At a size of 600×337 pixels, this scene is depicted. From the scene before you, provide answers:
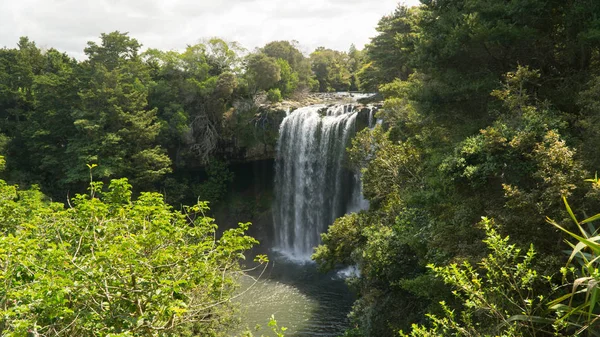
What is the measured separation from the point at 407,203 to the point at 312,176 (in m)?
13.3

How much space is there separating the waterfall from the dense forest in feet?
7.41

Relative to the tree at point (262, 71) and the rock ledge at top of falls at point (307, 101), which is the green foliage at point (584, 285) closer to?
the rock ledge at top of falls at point (307, 101)

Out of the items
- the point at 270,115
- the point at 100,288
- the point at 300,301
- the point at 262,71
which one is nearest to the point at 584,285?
the point at 100,288

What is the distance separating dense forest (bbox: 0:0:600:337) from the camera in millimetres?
5395

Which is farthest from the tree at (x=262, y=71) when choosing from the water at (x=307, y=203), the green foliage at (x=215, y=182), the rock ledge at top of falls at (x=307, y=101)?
the green foliage at (x=215, y=182)

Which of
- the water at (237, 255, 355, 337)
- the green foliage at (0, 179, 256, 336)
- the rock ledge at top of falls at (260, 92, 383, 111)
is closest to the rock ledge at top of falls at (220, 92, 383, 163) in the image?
the rock ledge at top of falls at (260, 92, 383, 111)

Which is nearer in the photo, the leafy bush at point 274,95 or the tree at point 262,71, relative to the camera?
the tree at point 262,71

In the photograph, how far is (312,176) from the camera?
25984 mm

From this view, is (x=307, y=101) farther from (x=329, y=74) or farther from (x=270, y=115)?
(x=329, y=74)

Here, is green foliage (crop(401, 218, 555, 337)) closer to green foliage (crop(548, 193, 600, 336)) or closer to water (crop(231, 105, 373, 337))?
green foliage (crop(548, 193, 600, 336))

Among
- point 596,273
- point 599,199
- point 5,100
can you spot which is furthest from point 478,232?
point 5,100

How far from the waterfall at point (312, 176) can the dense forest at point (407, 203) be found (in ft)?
7.41

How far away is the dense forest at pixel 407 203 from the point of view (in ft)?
17.7

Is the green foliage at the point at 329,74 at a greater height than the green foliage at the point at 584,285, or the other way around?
the green foliage at the point at 329,74
